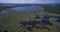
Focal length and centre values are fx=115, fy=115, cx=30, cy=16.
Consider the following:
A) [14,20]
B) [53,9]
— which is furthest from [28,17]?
[53,9]

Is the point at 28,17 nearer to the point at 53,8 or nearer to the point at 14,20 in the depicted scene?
the point at 14,20

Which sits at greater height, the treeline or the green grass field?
the treeline

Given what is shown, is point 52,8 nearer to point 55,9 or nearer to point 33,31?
point 55,9

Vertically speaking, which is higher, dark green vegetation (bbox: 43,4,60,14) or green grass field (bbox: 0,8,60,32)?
dark green vegetation (bbox: 43,4,60,14)

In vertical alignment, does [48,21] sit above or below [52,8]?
below

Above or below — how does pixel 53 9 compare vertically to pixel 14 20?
above

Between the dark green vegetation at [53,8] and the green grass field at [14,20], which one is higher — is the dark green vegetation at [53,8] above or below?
above

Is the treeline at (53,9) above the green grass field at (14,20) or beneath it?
above

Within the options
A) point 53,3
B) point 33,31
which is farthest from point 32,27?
point 53,3
